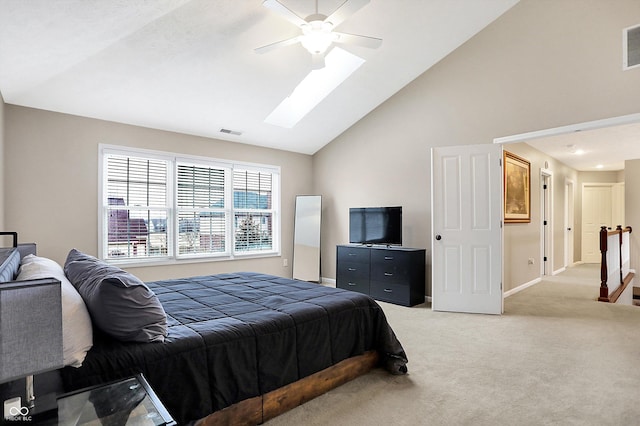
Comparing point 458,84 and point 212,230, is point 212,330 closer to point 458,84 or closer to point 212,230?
point 212,230

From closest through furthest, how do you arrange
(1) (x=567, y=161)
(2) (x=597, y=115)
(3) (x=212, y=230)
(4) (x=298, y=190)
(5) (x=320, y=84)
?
(2) (x=597, y=115)
(5) (x=320, y=84)
(3) (x=212, y=230)
(4) (x=298, y=190)
(1) (x=567, y=161)

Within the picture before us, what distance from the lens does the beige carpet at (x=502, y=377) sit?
6.88 feet

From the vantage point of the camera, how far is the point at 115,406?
128 centimetres

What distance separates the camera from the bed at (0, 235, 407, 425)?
5.40 feet

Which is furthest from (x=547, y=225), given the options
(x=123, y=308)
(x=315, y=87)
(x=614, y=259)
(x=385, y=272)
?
(x=123, y=308)

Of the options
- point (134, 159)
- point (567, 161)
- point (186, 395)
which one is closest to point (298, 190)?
point (134, 159)

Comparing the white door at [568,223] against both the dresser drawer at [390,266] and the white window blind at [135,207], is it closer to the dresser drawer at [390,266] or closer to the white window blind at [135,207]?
the dresser drawer at [390,266]

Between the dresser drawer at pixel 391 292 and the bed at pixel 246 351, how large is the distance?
2126 millimetres

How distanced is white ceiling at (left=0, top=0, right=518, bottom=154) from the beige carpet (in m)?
3.17

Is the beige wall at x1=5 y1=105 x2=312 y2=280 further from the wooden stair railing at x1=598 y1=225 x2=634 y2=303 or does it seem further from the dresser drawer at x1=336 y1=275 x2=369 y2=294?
the wooden stair railing at x1=598 y1=225 x2=634 y2=303

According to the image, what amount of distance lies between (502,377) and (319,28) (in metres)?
3.10

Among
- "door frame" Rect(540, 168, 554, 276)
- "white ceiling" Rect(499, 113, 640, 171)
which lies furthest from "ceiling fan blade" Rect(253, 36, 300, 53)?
"door frame" Rect(540, 168, 554, 276)

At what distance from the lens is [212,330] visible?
1.89 meters

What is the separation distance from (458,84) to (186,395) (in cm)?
472
